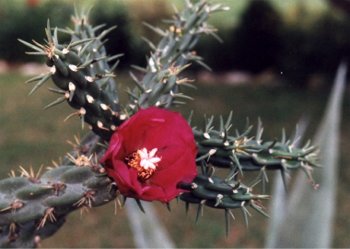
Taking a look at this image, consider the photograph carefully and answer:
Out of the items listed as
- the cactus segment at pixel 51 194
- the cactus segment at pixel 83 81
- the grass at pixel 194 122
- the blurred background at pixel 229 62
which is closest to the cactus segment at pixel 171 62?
the cactus segment at pixel 83 81

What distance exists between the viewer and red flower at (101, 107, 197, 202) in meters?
1.48

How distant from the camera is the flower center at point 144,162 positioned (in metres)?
1.48

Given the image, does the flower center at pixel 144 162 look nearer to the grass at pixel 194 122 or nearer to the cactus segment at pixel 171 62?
the cactus segment at pixel 171 62

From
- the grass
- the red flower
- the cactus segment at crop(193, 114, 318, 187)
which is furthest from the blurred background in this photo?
the red flower

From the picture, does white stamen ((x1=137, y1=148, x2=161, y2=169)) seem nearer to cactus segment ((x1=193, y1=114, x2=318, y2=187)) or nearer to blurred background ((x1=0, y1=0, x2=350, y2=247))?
cactus segment ((x1=193, y1=114, x2=318, y2=187))

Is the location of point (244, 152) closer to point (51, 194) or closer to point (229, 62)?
point (51, 194)

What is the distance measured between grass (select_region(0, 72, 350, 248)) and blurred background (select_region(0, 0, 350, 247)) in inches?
0.5

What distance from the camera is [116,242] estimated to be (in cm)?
593

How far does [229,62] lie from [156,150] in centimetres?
804

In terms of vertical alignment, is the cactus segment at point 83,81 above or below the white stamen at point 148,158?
above

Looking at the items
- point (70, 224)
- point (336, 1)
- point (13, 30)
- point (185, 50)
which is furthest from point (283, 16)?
point (185, 50)

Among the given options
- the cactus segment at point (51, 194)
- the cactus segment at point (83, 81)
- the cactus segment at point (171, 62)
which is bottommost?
the cactus segment at point (51, 194)

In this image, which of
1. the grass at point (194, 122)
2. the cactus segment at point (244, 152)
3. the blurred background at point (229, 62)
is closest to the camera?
the cactus segment at point (244, 152)

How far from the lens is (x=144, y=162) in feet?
4.86
